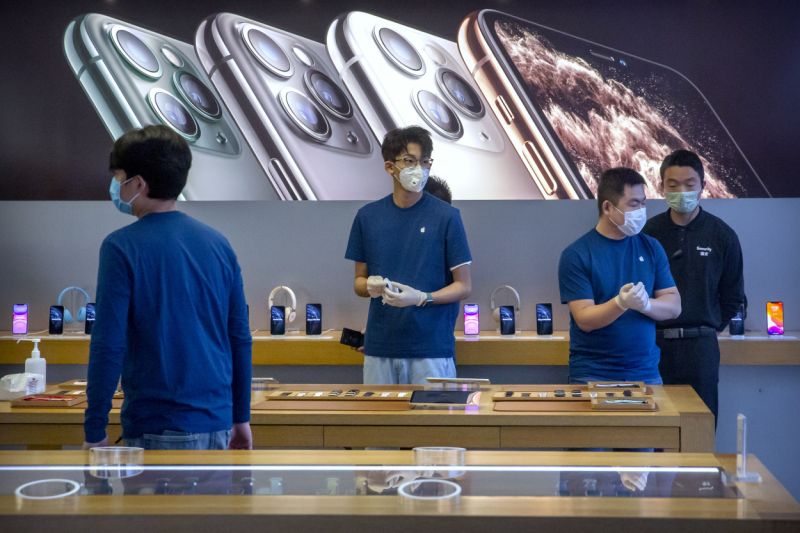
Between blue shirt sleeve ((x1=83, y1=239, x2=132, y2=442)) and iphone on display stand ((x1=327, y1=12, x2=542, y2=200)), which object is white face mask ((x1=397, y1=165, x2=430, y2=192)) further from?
blue shirt sleeve ((x1=83, y1=239, x2=132, y2=442))

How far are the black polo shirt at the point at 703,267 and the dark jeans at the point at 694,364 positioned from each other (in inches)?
2.8

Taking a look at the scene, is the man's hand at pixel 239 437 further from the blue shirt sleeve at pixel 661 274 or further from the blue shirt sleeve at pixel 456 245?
the blue shirt sleeve at pixel 661 274

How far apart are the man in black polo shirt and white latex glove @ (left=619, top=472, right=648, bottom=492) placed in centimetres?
211

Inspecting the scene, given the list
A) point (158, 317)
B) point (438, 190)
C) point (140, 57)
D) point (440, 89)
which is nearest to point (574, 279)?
point (438, 190)

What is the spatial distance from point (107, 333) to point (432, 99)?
10.2 feet

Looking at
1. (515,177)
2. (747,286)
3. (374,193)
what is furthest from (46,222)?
(747,286)

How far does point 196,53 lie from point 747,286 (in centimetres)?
310

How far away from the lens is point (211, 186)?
515cm

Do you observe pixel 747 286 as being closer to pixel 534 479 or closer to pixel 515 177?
pixel 515 177

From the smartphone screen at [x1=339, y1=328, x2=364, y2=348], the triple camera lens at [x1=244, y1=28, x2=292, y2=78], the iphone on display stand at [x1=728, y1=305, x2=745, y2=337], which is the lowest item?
the smartphone screen at [x1=339, y1=328, x2=364, y2=348]

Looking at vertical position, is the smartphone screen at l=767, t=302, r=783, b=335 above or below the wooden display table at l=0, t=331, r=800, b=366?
above

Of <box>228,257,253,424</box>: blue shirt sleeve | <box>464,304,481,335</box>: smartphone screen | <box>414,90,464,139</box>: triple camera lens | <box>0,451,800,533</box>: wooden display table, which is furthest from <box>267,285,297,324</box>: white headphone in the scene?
<box>0,451,800,533</box>: wooden display table

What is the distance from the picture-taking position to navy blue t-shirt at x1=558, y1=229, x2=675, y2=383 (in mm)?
3277

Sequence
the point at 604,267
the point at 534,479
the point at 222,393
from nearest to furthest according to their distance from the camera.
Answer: the point at 534,479 < the point at 222,393 < the point at 604,267
